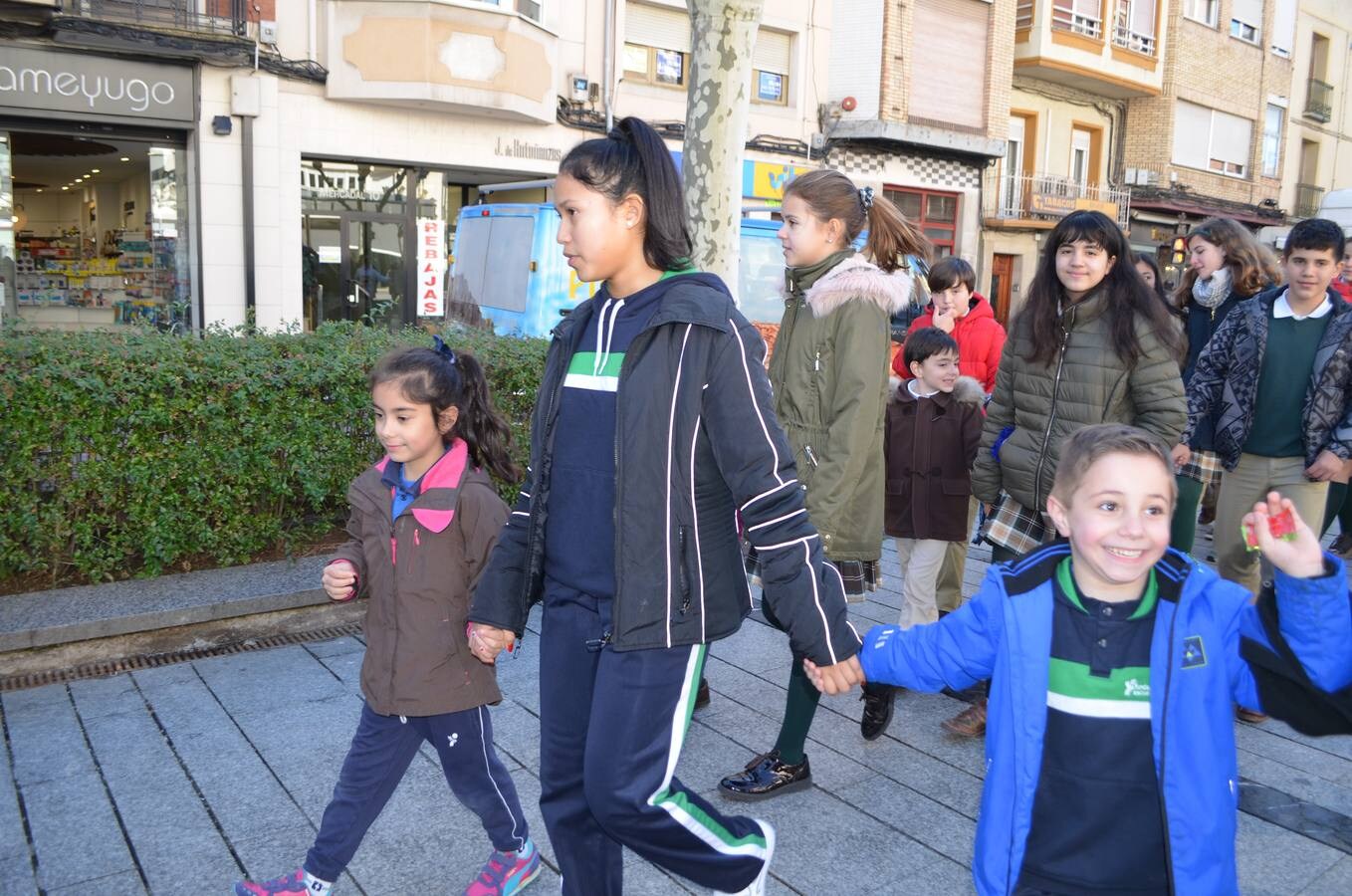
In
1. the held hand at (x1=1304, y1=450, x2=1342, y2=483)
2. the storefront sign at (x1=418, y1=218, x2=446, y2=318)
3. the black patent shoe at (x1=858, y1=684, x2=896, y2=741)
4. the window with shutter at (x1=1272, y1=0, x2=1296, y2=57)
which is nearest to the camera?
the black patent shoe at (x1=858, y1=684, x2=896, y2=741)

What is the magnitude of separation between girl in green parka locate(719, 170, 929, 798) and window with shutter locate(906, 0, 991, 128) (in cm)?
1948

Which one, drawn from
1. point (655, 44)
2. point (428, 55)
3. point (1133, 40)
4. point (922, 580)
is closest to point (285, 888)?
point (922, 580)

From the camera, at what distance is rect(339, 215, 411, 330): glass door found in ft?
52.9

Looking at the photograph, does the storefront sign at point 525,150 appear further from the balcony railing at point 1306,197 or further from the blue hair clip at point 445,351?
the balcony railing at point 1306,197

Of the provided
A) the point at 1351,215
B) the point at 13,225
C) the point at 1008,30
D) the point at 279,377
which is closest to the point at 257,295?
the point at 13,225

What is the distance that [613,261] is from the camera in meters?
2.57

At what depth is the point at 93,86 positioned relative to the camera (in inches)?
521

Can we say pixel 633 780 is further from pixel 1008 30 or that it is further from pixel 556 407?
pixel 1008 30

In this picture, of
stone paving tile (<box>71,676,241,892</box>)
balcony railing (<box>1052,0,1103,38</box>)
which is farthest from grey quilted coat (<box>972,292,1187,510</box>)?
balcony railing (<box>1052,0,1103,38</box>)

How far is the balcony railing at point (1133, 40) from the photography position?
1014 inches

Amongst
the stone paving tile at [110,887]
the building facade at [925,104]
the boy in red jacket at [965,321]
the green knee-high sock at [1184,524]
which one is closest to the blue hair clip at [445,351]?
the stone paving tile at [110,887]

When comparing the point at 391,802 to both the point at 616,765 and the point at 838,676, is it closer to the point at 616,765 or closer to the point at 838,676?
the point at 616,765

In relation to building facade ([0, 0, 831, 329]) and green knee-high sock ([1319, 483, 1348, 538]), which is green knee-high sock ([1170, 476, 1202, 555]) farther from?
building facade ([0, 0, 831, 329])

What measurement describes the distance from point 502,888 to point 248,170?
13.3 metres
